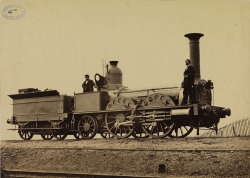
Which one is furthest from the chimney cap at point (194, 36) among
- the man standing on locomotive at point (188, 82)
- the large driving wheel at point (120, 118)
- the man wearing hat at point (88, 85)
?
the man wearing hat at point (88, 85)

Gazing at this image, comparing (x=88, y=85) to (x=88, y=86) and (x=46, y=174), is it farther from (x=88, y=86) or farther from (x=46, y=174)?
(x=46, y=174)

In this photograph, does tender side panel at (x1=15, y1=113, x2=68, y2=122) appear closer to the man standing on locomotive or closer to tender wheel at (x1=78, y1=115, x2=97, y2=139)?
tender wheel at (x1=78, y1=115, x2=97, y2=139)

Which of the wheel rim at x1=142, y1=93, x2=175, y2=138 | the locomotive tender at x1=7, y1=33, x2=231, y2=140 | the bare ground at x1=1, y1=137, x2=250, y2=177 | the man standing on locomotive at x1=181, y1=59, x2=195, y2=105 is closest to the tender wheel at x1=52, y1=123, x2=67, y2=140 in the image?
the locomotive tender at x1=7, y1=33, x2=231, y2=140

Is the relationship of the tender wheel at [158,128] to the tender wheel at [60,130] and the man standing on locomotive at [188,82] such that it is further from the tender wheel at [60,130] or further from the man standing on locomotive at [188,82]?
the tender wheel at [60,130]

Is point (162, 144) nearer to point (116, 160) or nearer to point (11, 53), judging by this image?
point (116, 160)

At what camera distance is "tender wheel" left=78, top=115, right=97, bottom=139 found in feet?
47.1

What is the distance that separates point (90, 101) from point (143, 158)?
5198 millimetres

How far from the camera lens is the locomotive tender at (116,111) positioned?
12375mm

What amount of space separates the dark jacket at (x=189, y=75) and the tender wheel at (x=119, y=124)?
8.73ft

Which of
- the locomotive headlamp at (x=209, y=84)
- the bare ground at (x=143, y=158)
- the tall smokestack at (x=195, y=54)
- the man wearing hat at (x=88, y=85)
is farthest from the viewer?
the man wearing hat at (x=88, y=85)

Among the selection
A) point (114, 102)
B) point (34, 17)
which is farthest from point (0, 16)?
point (114, 102)

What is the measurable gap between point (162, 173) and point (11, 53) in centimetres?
644

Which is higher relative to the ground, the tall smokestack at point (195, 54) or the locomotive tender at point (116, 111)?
the tall smokestack at point (195, 54)

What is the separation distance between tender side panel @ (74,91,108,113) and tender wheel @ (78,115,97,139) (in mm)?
402
